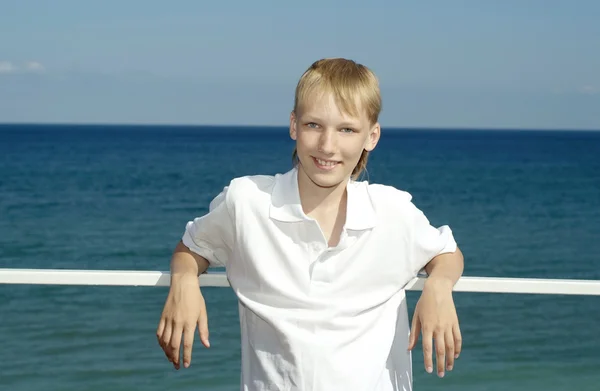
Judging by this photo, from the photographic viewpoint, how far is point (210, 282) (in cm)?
241

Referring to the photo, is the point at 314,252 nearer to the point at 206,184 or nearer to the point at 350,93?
the point at 350,93

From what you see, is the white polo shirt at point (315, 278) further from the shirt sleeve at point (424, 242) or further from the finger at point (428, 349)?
the finger at point (428, 349)

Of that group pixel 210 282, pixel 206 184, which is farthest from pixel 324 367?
pixel 206 184

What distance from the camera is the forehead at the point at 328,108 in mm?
2242

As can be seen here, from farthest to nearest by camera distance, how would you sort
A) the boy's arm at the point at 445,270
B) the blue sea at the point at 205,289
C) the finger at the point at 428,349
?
the blue sea at the point at 205,289, the boy's arm at the point at 445,270, the finger at the point at 428,349

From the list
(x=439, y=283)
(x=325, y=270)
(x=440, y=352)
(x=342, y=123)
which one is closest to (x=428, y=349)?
(x=440, y=352)

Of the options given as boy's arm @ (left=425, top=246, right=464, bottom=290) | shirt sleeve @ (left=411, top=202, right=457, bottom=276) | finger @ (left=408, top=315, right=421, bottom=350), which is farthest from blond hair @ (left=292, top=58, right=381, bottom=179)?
finger @ (left=408, top=315, right=421, bottom=350)

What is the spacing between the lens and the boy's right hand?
2236 millimetres

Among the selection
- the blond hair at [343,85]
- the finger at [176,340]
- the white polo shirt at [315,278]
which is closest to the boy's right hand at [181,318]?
the finger at [176,340]

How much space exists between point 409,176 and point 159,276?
39786mm

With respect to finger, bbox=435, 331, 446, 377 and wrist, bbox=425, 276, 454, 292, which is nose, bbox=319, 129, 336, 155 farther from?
finger, bbox=435, 331, 446, 377

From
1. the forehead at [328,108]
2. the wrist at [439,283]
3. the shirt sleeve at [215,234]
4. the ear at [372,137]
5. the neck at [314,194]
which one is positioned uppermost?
the forehead at [328,108]

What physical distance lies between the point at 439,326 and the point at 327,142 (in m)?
0.51

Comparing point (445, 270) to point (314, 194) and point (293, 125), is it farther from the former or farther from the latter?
point (293, 125)
